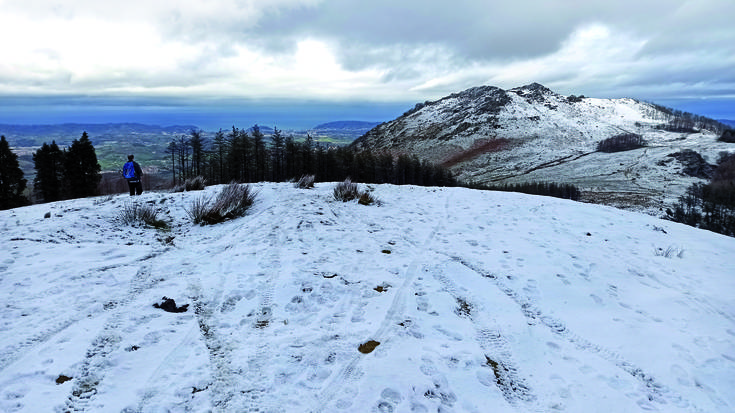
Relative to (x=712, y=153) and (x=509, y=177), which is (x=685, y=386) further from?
(x=712, y=153)

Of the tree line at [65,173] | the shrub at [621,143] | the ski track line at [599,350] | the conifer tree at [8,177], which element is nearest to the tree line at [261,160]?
the tree line at [65,173]

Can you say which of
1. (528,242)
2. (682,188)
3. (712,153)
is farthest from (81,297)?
(712,153)

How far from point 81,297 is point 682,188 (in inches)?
4837

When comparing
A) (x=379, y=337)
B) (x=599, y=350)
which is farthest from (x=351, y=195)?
(x=599, y=350)

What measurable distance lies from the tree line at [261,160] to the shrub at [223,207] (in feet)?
101

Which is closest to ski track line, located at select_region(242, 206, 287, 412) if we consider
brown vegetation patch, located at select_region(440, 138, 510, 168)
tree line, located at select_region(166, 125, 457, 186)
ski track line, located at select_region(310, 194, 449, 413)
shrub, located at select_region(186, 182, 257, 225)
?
ski track line, located at select_region(310, 194, 449, 413)

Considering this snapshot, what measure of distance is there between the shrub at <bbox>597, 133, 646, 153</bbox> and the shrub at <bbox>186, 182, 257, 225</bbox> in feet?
528

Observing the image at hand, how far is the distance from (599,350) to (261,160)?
50873 mm

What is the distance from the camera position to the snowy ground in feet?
13.2

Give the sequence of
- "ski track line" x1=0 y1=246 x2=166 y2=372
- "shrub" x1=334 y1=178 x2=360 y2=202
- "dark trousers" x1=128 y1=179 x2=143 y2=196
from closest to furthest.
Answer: "ski track line" x1=0 y1=246 x2=166 y2=372 → "shrub" x1=334 y1=178 x2=360 y2=202 → "dark trousers" x1=128 y1=179 x2=143 y2=196

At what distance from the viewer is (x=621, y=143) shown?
5827 inches

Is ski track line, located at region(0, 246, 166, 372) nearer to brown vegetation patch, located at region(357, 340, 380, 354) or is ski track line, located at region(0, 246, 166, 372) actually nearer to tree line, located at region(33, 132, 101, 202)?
brown vegetation patch, located at region(357, 340, 380, 354)

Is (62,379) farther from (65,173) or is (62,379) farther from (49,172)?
(49,172)

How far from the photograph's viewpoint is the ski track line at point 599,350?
14.2ft
